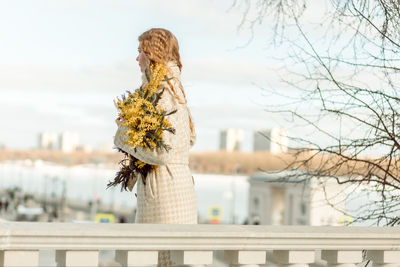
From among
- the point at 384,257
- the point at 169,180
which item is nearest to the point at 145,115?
the point at 169,180

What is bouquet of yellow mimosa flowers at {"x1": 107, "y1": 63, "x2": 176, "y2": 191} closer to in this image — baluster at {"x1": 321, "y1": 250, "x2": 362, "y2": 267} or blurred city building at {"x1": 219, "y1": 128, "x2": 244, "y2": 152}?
baluster at {"x1": 321, "y1": 250, "x2": 362, "y2": 267}

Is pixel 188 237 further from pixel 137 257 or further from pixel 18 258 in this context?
pixel 18 258

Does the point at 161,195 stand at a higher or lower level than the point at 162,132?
lower

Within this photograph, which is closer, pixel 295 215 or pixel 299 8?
pixel 299 8

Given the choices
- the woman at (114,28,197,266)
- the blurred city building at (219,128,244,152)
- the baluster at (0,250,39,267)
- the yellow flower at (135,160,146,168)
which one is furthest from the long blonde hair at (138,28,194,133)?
the blurred city building at (219,128,244,152)

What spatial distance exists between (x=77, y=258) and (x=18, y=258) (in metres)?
0.22

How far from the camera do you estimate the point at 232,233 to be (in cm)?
304

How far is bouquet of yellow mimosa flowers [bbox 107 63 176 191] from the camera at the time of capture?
369 centimetres

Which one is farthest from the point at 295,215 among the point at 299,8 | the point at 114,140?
the point at 114,140

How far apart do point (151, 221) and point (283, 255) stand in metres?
0.74

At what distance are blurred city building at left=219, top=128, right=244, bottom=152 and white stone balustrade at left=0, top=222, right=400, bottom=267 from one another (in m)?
141

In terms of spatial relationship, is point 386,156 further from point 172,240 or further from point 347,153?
point 172,240

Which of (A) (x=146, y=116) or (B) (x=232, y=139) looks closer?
(A) (x=146, y=116)

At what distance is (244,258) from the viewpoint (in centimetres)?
310
